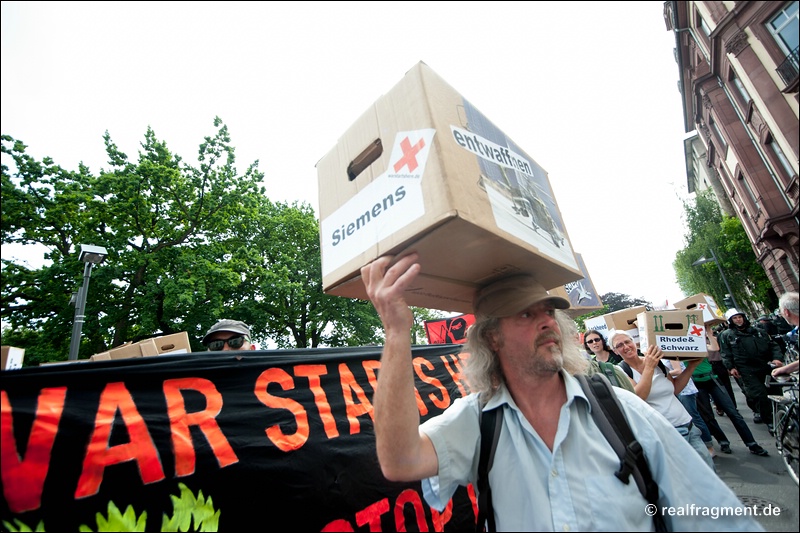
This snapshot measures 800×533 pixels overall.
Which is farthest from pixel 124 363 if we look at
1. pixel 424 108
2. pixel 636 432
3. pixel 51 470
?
pixel 636 432

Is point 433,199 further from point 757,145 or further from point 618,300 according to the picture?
point 618,300

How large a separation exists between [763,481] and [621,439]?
452 centimetres

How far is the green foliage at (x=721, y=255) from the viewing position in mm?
28578

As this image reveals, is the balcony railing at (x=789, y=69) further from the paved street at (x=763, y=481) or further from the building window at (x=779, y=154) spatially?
the paved street at (x=763, y=481)

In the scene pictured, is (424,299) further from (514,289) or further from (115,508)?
(115,508)

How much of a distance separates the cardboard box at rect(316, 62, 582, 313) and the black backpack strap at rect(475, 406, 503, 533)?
26.2 inches

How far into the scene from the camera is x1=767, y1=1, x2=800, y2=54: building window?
1376cm

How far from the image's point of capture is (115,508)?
5.38ft

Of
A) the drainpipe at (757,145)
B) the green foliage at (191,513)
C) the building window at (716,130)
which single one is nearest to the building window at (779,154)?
the drainpipe at (757,145)

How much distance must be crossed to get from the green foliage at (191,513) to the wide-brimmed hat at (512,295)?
167cm

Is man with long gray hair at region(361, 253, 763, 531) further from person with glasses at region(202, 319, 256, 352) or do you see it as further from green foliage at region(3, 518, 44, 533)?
person with glasses at region(202, 319, 256, 352)

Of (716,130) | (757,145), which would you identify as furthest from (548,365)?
(716,130)

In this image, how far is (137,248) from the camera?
15492 millimetres

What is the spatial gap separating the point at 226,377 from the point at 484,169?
1891mm
